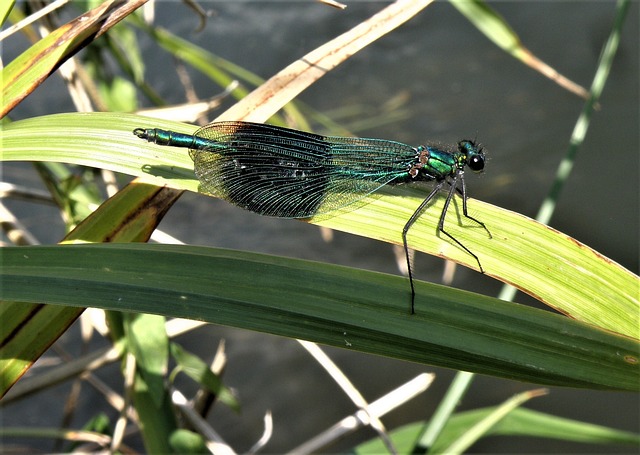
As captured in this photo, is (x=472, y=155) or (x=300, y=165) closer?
(x=300, y=165)

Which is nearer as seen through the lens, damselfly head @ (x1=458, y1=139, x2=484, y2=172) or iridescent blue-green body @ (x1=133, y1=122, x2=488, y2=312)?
iridescent blue-green body @ (x1=133, y1=122, x2=488, y2=312)

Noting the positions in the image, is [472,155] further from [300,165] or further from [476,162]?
[300,165]

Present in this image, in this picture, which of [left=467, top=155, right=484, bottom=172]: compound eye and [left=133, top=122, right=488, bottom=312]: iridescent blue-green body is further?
[left=467, top=155, right=484, bottom=172]: compound eye

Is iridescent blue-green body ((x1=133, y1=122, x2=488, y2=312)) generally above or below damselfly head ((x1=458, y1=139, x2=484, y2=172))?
below

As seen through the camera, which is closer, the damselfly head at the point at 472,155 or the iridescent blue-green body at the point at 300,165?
the iridescent blue-green body at the point at 300,165

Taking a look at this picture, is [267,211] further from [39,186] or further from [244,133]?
[39,186]

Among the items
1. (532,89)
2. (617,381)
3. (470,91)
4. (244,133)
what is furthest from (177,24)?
(617,381)

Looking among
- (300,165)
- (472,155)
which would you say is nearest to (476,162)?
(472,155)

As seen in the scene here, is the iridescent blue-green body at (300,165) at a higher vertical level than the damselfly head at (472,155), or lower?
lower
